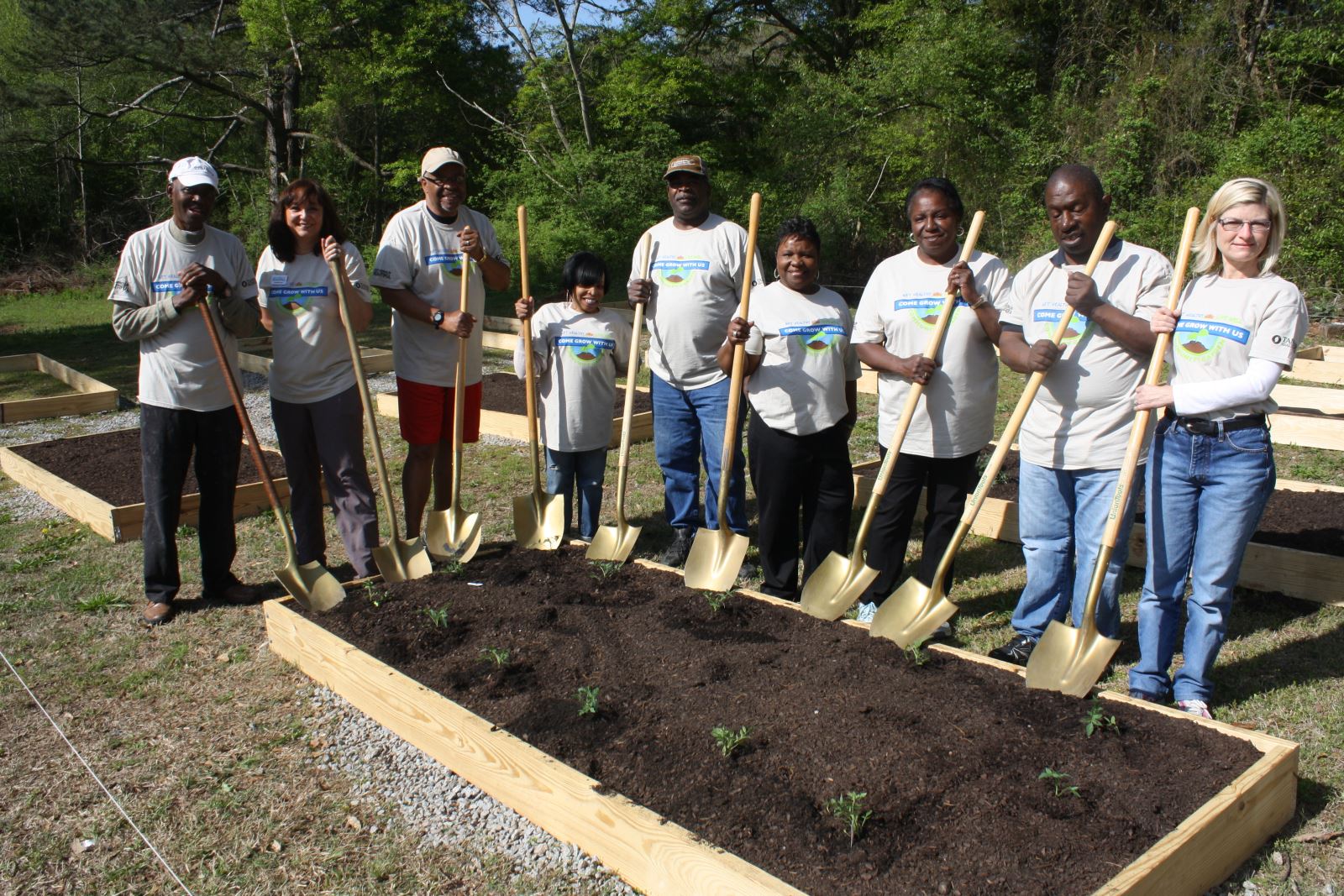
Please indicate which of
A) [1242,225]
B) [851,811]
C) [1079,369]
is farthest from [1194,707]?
[1242,225]

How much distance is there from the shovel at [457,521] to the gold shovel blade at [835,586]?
5.76 feet

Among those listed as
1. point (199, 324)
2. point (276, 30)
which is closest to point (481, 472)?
point (199, 324)

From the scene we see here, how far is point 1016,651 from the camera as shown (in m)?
4.00

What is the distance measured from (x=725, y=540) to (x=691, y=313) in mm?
1095

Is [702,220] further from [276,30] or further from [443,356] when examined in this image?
[276,30]

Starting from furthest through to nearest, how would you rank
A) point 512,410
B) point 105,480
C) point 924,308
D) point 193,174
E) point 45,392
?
point 45,392 < point 512,410 < point 105,480 < point 193,174 < point 924,308

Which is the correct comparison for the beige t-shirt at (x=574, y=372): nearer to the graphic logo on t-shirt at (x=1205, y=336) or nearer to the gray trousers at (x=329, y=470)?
the gray trousers at (x=329, y=470)

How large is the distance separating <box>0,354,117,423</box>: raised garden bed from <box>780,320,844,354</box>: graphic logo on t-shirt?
8.28m

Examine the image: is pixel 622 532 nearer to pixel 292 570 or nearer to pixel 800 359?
pixel 800 359

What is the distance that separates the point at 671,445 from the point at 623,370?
19.7 inches

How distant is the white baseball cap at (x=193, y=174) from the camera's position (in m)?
4.24

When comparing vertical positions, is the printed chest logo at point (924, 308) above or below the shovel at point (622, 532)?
above

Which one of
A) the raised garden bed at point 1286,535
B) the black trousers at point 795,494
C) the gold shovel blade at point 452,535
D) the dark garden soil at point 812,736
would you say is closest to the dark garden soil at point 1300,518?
the raised garden bed at point 1286,535

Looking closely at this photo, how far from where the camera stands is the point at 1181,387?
3.21 m
